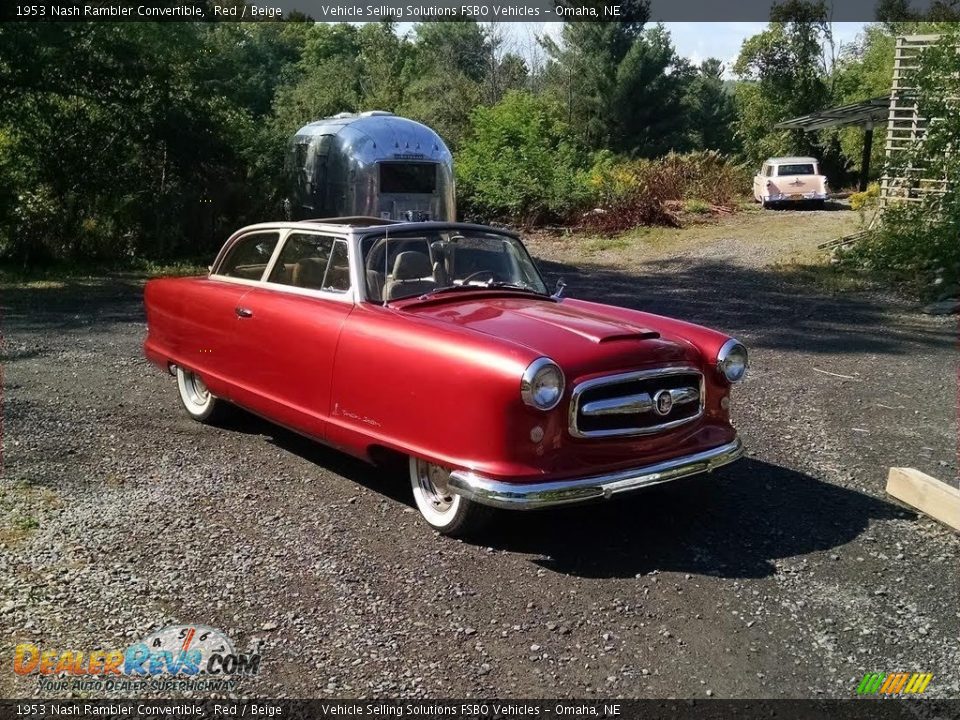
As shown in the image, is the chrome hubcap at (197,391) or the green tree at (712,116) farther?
the green tree at (712,116)

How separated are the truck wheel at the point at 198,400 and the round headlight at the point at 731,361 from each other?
3385 millimetres

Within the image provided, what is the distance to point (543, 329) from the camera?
4.52m

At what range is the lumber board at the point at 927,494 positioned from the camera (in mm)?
4689

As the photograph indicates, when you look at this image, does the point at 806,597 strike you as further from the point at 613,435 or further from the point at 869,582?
the point at 613,435

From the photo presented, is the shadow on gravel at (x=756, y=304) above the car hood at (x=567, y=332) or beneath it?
beneath

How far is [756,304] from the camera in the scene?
12.7m

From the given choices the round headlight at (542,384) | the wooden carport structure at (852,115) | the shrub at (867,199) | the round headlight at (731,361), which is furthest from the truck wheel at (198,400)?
the wooden carport structure at (852,115)

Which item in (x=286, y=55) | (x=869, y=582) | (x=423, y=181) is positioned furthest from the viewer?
(x=286, y=55)

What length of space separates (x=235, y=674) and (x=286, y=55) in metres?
62.0

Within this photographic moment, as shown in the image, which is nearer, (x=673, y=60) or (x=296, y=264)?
(x=296, y=264)

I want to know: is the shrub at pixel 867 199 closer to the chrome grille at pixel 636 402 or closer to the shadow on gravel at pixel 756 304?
the shadow on gravel at pixel 756 304

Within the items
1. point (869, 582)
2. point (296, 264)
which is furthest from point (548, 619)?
point (296, 264)

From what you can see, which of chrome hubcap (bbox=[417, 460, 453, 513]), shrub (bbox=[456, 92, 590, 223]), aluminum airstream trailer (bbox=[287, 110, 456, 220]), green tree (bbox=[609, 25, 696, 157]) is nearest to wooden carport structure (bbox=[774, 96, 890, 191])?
shrub (bbox=[456, 92, 590, 223])

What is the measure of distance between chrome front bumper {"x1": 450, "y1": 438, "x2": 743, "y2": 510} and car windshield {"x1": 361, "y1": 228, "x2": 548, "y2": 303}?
1.39 m
